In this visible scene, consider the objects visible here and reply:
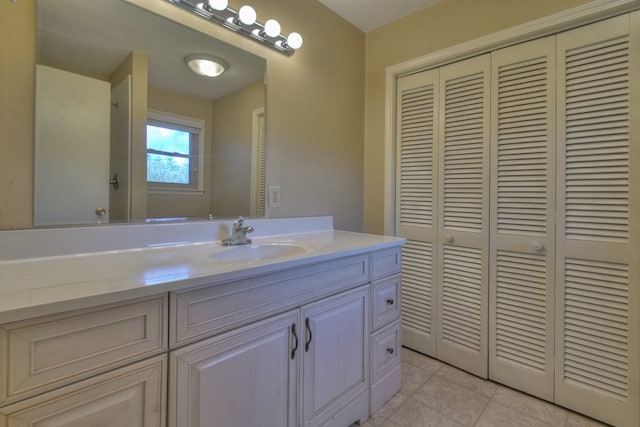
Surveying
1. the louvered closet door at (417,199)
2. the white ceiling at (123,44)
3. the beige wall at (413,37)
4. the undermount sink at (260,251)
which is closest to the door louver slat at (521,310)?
the louvered closet door at (417,199)

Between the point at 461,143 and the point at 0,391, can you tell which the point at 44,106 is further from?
the point at 461,143

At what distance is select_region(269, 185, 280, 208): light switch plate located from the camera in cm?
160

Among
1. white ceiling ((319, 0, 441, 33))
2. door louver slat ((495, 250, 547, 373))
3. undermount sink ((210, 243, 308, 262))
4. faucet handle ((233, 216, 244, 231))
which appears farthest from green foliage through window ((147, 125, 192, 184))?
door louver slat ((495, 250, 547, 373))

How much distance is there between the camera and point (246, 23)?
1.40 meters

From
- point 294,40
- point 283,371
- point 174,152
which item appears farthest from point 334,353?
point 294,40

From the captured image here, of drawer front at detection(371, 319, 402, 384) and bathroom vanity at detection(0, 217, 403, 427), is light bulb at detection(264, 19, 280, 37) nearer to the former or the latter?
bathroom vanity at detection(0, 217, 403, 427)

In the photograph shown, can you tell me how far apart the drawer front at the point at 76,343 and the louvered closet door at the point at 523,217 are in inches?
65.8

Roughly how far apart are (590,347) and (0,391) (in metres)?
2.07

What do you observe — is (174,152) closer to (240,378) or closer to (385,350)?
(240,378)

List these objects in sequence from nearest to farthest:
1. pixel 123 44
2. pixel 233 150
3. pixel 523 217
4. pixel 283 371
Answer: pixel 283 371
pixel 123 44
pixel 233 150
pixel 523 217

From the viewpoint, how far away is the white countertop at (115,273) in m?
0.59

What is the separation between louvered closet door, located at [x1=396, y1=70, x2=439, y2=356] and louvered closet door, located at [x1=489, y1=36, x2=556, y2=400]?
0.34 meters

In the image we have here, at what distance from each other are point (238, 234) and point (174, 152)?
→ 1.47 feet

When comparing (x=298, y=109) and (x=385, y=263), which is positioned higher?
(x=298, y=109)
